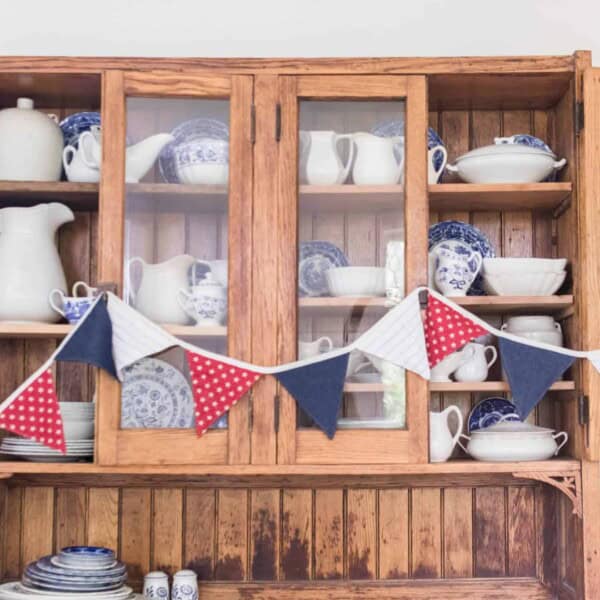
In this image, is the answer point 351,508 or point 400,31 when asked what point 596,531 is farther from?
point 400,31

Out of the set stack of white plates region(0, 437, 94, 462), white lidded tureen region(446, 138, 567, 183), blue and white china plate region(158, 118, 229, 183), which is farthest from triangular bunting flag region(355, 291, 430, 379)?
stack of white plates region(0, 437, 94, 462)

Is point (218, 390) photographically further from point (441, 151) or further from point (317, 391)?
point (441, 151)

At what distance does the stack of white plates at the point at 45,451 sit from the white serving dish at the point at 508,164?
1.00m

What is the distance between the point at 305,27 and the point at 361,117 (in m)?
0.47

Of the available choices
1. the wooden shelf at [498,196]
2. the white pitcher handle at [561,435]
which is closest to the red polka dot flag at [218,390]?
the wooden shelf at [498,196]

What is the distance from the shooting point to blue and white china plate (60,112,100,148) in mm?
2436

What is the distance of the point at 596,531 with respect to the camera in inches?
88.4

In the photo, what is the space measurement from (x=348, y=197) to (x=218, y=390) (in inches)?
19.4

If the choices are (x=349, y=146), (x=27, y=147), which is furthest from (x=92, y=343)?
(x=349, y=146)

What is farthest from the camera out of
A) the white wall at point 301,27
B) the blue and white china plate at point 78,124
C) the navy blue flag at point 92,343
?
the white wall at point 301,27

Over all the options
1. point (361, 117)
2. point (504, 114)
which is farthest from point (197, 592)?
point (504, 114)

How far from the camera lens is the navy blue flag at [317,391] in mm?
2230

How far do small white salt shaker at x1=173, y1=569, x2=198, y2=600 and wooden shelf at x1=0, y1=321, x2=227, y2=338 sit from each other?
553mm

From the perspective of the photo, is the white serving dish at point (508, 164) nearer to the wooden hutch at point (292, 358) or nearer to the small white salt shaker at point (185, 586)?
the wooden hutch at point (292, 358)
